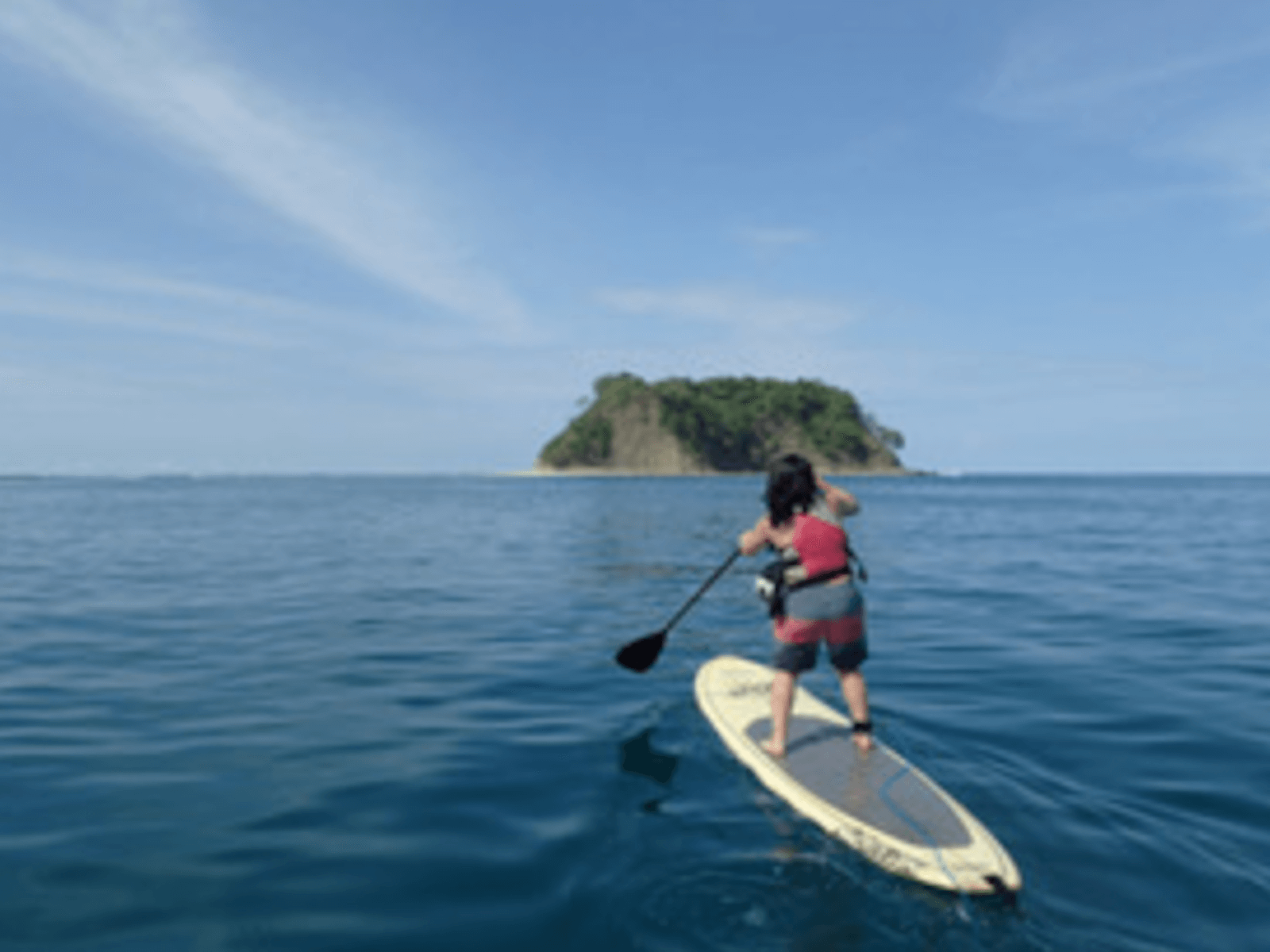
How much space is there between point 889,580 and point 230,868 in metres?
14.8

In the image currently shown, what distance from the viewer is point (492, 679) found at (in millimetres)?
8773

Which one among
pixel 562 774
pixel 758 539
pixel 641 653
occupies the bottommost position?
pixel 562 774

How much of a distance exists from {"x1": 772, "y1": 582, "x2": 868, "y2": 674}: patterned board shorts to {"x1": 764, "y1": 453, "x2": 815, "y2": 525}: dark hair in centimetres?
62

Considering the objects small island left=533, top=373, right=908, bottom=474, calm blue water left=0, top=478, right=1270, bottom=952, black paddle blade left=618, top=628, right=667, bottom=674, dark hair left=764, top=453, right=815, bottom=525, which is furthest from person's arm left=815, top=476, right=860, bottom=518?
small island left=533, top=373, right=908, bottom=474

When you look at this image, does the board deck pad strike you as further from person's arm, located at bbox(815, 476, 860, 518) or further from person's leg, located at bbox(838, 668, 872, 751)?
person's arm, located at bbox(815, 476, 860, 518)

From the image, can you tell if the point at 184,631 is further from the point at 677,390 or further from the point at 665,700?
the point at 677,390

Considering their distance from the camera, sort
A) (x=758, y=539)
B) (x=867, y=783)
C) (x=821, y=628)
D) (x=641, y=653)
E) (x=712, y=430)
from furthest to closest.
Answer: (x=712, y=430) → (x=641, y=653) → (x=758, y=539) → (x=821, y=628) → (x=867, y=783)

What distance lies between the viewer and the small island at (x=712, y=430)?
151 meters

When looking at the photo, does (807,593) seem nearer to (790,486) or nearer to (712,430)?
(790,486)

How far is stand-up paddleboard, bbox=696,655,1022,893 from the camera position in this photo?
427cm

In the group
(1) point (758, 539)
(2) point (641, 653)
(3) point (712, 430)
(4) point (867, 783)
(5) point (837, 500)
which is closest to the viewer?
(4) point (867, 783)

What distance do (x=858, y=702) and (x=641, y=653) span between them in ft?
8.16

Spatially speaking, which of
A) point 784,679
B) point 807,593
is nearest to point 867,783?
point 784,679

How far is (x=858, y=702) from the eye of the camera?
19.8 feet
